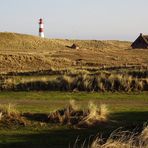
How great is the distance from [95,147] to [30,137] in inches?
133

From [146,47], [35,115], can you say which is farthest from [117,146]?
[146,47]

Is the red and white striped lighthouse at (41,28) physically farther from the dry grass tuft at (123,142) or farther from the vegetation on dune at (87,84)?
the dry grass tuft at (123,142)

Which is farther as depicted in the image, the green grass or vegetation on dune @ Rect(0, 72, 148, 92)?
vegetation on dune @ Rect(0, 72, 148, 92)

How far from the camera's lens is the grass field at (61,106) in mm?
14633

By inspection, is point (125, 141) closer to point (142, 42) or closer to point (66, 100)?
point (66, 100)

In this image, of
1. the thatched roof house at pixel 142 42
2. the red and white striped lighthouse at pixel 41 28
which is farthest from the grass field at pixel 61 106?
the red and white striped lighthouse at pixel 41 28

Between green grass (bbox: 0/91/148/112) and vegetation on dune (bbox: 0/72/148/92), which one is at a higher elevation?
vegetation on dune (bbox: 0/72/148/92)

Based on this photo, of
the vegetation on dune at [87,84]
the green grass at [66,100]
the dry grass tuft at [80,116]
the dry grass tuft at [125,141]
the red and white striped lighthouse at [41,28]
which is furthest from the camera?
the red and white striped lighthouse at [41,28]

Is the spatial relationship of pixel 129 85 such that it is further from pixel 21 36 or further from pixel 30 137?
pixel 21 36

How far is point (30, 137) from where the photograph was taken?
590 inches

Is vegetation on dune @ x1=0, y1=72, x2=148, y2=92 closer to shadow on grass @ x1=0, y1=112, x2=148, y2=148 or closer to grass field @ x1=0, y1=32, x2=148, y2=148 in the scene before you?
grass field @ x1=0, y1=32, x2=148, y2=148

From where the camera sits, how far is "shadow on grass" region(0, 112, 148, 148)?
557 inches

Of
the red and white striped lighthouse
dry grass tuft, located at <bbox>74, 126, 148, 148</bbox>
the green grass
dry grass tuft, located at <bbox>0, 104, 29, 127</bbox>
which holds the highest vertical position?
the red and white striped lighthouse

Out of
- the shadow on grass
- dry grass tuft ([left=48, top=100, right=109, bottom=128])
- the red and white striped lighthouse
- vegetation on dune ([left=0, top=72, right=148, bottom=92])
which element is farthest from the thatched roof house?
the shadow on grass
